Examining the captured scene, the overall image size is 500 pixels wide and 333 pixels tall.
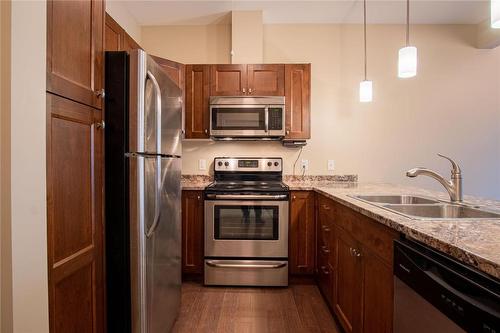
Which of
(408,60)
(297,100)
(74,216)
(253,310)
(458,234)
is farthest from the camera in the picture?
(297,100)

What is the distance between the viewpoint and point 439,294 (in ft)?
2.66

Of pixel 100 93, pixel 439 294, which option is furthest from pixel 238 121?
pixel 439 294

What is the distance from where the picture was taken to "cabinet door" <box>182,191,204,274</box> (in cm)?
259

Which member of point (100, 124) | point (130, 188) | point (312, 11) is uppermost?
point (312, 11)

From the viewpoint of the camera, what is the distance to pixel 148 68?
1.39 meters

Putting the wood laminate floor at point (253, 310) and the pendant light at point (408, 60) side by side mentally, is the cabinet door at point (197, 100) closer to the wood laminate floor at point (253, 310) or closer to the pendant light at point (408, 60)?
the wood laminate floor at point (253, 310)

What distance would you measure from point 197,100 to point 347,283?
7.00ft

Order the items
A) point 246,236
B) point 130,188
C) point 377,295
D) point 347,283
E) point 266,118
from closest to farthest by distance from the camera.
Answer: point 377,295 → point 130,188 → point 347,283 → point 246,236 → point 266,118

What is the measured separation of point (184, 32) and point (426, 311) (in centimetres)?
330

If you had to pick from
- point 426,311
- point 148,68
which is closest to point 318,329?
point 426,311

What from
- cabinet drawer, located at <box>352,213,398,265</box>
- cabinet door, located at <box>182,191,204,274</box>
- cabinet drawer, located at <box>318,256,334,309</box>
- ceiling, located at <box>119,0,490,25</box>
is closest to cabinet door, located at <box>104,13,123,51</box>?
ceiling, located at <box>119,0,490,25</box>

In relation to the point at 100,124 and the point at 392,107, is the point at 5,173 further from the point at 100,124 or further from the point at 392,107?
the point at 392,107

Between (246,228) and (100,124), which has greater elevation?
(100,124)

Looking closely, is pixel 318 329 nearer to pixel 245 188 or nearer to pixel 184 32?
pixel 245 188
